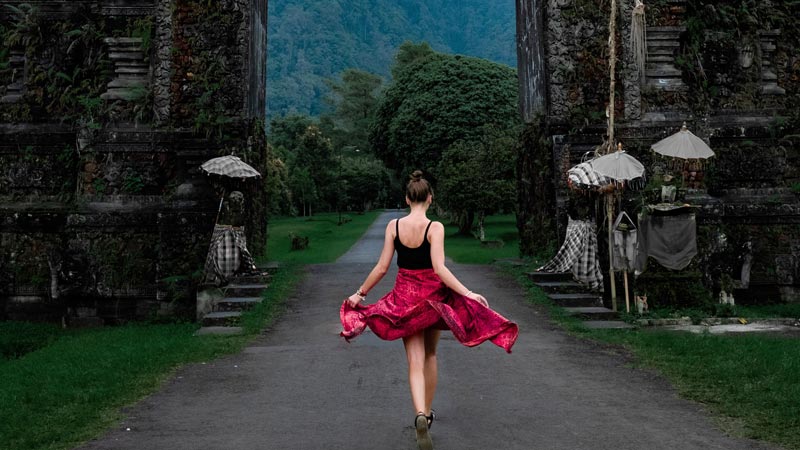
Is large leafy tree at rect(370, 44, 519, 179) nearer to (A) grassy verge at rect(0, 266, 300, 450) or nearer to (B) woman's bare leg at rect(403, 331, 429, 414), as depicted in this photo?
(A) grassy verge at rect(0, 266, 300, 450)

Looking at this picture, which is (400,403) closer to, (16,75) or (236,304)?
(236,304)

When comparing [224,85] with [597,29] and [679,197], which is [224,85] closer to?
[597,29]

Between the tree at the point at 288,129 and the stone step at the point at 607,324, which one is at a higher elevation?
the tree at the point at 288,129

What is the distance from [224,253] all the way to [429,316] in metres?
7.97

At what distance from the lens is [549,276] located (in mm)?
12711

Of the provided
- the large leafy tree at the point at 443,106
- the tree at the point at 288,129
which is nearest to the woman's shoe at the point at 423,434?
the large leafy tree at the point at 443,106

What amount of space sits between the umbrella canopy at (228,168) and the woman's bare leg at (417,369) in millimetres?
7957

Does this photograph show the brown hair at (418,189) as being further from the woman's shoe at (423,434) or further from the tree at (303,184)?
the tree at (303,184)

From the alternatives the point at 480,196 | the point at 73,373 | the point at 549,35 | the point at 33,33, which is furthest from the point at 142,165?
the point at 480,196

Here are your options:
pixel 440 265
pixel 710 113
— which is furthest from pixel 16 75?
pixel 710 113

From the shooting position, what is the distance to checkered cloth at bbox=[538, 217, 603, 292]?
12.2 metres

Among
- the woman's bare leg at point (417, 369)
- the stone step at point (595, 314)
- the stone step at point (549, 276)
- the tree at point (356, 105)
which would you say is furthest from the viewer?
the tree at point (356, 105)

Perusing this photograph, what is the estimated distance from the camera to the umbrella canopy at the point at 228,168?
12.4 metres

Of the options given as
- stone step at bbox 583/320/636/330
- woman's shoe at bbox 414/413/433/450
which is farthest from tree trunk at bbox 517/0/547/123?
woman's shoe at bbox 414/413/433/450
